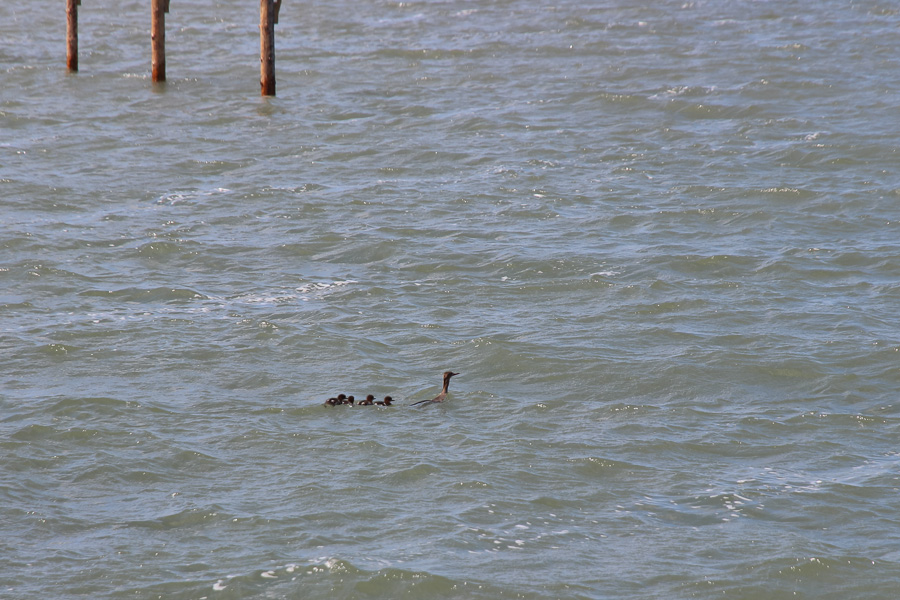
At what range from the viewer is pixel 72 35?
68.2ft

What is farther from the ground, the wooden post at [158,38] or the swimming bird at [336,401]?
the wooden post at [158,38]

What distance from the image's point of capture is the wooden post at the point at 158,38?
763 inches

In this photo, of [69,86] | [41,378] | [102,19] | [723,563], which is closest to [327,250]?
[41,378]

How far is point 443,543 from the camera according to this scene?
7.52 metres

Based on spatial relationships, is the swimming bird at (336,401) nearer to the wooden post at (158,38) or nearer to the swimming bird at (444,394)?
the swimming bird at (444,394)

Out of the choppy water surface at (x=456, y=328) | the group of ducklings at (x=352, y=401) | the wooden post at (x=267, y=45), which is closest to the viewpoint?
the choppy water surface at (x=456, y=328)

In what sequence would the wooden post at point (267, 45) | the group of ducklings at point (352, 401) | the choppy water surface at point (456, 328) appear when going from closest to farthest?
the choppy water surface at point (456, 328) → the group of ducklings at point (352, 401) → the wooden post at point (267, 45)

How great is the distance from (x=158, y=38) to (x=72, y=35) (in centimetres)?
196

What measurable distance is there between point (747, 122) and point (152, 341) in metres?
10.8

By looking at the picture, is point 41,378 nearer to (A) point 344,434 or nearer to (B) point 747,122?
(A) point 344,434

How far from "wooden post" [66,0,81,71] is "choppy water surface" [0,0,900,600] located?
260mm

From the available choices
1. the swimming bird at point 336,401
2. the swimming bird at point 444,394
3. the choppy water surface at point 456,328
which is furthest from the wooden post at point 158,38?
the swimming bird at point 444,394

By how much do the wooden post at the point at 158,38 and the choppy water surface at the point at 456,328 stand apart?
0.31 meters

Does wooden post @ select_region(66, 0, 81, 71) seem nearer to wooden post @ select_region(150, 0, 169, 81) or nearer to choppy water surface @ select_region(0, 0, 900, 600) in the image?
choppy water surface @ select_region(0, 0, 900, 600)
